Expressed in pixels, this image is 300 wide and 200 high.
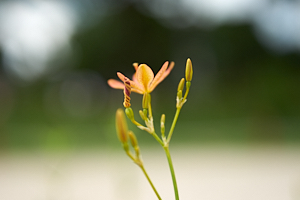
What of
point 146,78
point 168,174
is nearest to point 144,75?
point 146,78

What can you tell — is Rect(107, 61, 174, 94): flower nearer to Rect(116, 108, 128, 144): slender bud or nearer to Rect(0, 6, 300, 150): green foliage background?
Rect(116, 108, 128, 144): slender bud

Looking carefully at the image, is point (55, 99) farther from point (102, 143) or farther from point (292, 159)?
point (292, 159)

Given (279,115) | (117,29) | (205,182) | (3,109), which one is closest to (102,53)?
(117,29)

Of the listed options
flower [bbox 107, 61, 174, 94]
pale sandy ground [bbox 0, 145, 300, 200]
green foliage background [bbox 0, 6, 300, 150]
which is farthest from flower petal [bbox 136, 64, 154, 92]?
green foliage background [bbox 0, 6, 300, 150]

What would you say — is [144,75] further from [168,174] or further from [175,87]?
[175,87]

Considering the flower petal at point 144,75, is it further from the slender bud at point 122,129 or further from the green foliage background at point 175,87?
the green foliage background at point 175,87

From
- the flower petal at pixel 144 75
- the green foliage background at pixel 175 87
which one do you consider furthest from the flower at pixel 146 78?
the green foliage background at pixel 175 87
